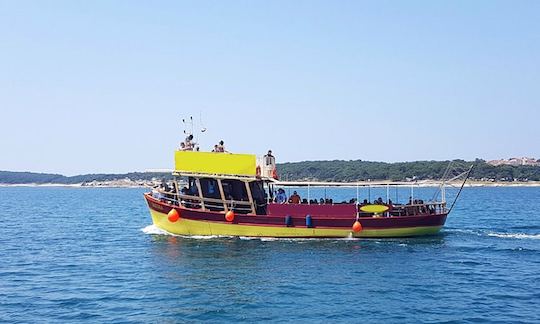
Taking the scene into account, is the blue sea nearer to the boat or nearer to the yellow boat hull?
the yellow boat hull

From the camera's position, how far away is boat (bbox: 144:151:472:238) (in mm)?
34719

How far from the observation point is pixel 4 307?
65.8ft

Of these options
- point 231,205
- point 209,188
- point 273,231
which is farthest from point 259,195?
point 209,188

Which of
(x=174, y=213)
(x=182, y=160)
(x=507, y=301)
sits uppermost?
(x=182, y=160)

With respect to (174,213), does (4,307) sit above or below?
below

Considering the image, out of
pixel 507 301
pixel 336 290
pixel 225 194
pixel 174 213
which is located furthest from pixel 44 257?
pixel 507 301

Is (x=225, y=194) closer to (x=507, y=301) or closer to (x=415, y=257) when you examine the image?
(x=415, y=257)

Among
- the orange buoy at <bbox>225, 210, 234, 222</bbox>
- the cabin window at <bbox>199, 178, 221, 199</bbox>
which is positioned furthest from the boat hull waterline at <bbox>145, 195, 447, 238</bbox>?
the cabin window at <bbox>199, 178, 221, 199</bbox>

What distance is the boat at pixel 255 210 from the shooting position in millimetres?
34719

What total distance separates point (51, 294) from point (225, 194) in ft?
50.1

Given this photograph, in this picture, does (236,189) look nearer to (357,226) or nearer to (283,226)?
(283,226)

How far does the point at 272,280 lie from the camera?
23.8m

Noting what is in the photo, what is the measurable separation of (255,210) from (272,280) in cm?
1221

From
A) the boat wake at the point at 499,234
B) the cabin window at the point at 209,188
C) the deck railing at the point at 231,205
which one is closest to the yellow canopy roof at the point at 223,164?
the cabin window at the point at 209,188
